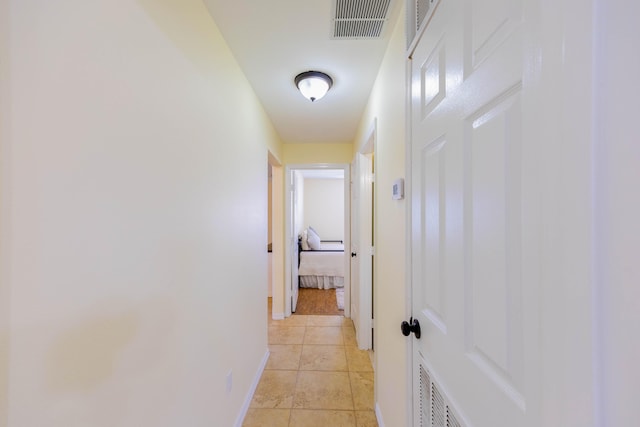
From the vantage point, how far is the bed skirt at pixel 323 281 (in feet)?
15.7

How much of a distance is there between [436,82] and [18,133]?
1071 mm

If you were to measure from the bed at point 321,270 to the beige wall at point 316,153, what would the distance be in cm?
200

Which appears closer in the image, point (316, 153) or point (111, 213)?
point (111, 213)

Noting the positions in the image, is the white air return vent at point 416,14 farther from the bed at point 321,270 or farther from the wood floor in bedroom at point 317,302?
the bed at point 321,270

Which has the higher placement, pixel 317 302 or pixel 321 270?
pixel 321 270

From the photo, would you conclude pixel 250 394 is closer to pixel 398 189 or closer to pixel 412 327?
pixel 412 327

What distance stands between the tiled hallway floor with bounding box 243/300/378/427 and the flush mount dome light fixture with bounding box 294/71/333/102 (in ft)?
7.30

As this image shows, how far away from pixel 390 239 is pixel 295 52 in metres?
1.26

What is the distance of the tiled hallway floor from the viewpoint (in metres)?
1.79

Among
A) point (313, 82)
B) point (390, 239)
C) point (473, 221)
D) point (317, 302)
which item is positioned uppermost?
point (313, 82)

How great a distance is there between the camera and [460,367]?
2.32 feet

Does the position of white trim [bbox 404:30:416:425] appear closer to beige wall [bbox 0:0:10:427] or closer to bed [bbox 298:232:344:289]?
beige wall [bbox 0:0:10:427]

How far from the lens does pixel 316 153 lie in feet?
11.3

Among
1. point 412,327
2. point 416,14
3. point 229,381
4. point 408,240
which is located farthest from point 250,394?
point 416,14
